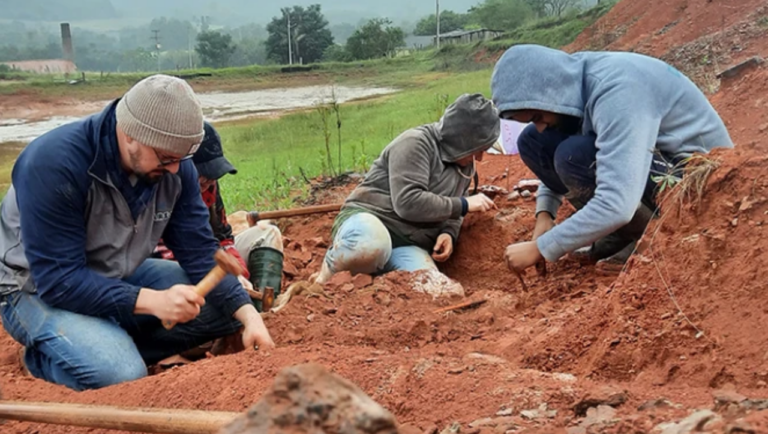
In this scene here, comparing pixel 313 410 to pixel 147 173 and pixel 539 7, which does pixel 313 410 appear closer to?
pixel 147 173

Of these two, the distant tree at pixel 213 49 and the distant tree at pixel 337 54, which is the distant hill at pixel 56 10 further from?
the distant tree at pixel 337 54

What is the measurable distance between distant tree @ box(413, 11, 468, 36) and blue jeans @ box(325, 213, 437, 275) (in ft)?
156

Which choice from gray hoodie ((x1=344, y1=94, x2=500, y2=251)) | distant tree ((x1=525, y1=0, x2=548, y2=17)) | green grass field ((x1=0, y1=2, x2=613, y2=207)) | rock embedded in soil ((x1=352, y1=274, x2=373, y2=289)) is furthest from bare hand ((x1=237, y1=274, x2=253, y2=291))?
distant tree ((x1=525, y1=0, x2=548, y2=17))

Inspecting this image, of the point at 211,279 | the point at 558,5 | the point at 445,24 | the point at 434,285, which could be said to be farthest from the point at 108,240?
the point at 445,24

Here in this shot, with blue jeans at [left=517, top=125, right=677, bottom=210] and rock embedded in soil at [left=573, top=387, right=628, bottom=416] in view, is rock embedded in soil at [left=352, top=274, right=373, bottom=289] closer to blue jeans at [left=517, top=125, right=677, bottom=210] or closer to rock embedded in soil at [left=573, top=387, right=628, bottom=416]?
blue jeans at [left=517, top=125, right=677, bottom=210]

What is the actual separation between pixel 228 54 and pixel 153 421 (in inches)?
2306

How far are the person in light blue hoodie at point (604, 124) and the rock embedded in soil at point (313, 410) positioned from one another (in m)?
1.95

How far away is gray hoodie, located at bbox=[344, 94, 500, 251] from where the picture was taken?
4.03 meters

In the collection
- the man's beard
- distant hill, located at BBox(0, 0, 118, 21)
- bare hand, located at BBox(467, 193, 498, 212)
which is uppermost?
distant hill, located at BBox(0, 0, 118, 21)

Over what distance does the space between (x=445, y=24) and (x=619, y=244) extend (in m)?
53.8

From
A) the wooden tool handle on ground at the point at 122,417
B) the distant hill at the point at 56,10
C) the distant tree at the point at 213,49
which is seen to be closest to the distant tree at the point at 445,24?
the distant tree at the point at 213,49

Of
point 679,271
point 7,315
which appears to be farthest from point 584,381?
point 7,315

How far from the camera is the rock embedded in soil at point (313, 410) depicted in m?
1.22

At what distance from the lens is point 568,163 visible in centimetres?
338
